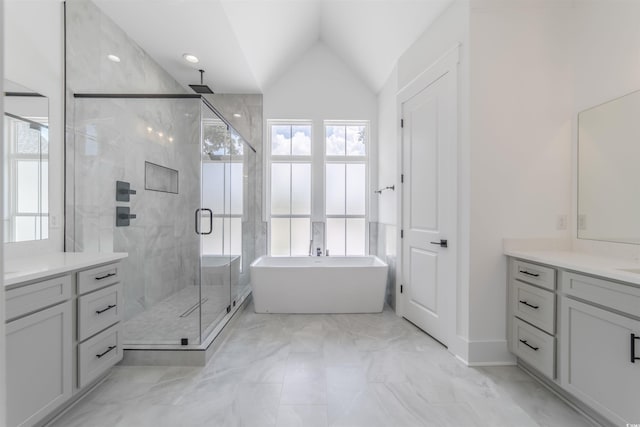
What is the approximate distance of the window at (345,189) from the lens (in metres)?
4.02

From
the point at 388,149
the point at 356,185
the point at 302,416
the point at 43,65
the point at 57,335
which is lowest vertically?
the point at 302,416

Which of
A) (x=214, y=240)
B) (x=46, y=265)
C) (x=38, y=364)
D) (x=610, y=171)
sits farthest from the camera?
(x=214, y=240)

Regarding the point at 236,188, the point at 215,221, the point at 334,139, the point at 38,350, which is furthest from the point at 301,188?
the point at 38,350

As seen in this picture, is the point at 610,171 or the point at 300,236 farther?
the point at 300,236

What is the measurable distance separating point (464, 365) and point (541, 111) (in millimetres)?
2020

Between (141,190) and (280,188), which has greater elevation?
(280,188)

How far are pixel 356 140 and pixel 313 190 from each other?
998 mm

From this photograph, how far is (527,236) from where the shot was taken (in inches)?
81.5

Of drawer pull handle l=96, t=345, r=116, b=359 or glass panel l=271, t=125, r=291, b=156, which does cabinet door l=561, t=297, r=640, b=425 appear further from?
glass panel l=271, t=125, r=291, b=156

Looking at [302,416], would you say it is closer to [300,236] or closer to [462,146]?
[462,146]

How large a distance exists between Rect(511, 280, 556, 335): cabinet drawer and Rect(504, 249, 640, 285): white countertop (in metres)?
0.21

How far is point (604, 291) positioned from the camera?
1411mm

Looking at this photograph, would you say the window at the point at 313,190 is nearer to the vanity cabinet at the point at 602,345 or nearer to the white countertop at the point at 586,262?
the white countertop at the point at 586,262

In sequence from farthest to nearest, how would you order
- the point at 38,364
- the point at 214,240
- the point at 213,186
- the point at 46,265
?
the point at 214,240 < the point at 213,186 < the point at 46,265 < the point at 38,364
